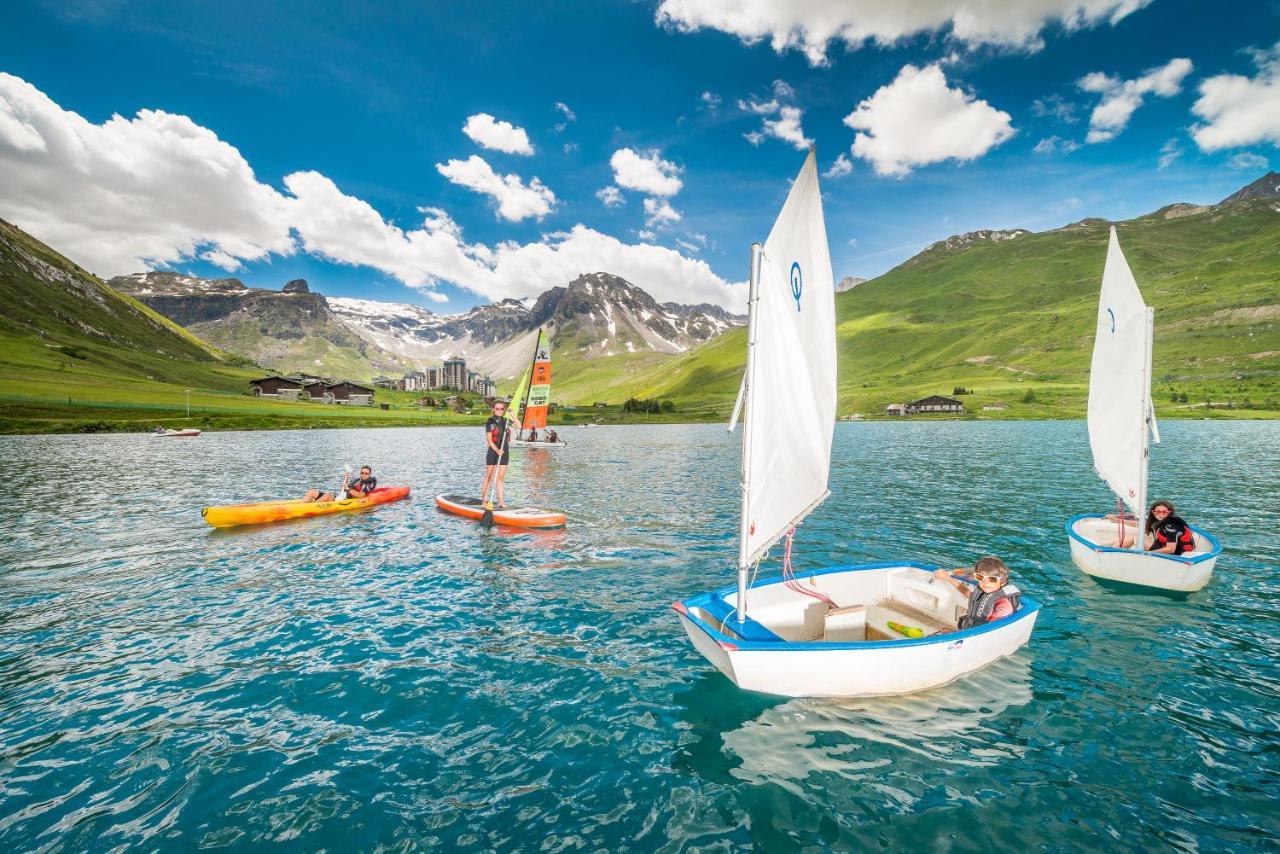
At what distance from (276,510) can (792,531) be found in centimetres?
3034

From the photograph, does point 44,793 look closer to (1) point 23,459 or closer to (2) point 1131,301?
(2) point 1131,301

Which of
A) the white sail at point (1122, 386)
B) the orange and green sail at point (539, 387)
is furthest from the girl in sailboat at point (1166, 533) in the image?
the orange and green sail at point (539, 387)

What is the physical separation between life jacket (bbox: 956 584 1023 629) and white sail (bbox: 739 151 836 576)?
4.57m

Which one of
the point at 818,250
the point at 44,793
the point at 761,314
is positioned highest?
the point at 818,250

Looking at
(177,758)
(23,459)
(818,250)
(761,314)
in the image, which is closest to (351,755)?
(177,758)

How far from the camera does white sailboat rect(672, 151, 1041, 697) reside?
11.3m

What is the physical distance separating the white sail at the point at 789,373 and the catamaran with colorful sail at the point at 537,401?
55487mm

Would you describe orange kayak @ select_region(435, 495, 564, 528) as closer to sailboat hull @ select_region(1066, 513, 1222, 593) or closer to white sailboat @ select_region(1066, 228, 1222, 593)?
sailboat hull @ select_region(1066, 513, 1222, 593)

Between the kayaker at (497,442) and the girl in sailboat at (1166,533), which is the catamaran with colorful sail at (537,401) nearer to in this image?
the kayaker at (497,442)

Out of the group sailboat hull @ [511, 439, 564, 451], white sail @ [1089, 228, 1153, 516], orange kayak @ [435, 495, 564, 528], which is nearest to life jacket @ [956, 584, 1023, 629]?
white sail @ [1089, 228, 1153, 516]

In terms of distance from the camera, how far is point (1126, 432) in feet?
65.8

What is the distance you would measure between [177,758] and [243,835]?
10.5 ft

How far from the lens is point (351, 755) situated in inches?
406

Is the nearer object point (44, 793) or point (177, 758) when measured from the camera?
point (44, 793)
